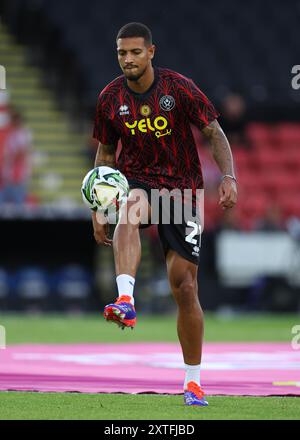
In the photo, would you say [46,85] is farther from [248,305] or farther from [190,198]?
[190,198]

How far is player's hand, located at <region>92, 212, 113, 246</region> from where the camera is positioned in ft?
23.5

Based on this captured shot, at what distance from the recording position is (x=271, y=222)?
768 inches

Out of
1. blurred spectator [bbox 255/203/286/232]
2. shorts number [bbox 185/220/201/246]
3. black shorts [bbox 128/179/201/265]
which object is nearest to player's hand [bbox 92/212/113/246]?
black shorts [bbox 128/179/201/265]

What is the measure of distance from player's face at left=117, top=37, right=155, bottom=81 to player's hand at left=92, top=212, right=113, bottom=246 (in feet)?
2.88

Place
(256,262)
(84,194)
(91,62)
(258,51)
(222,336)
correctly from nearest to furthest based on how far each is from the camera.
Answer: (84,194) < (222,336) < (256,262) < (91,62) < (258,51)

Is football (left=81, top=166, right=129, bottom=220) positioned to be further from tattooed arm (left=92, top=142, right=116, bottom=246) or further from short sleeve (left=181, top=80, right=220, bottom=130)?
short sleeve (left=181, top=80, right=220, bottom=130)

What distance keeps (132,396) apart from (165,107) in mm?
1793

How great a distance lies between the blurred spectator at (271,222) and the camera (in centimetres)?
1948

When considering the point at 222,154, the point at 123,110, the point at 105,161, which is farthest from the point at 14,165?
the point at 222,154

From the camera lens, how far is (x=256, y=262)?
1948 cm

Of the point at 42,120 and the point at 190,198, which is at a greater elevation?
the point at 42,120

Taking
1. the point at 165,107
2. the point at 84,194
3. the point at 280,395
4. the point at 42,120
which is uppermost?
the point at 42,120

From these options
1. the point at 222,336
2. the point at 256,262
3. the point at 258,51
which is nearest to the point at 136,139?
the point at 222,336

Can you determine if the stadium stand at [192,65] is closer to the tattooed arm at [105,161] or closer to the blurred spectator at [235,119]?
the blurred spectator at [235,119]
